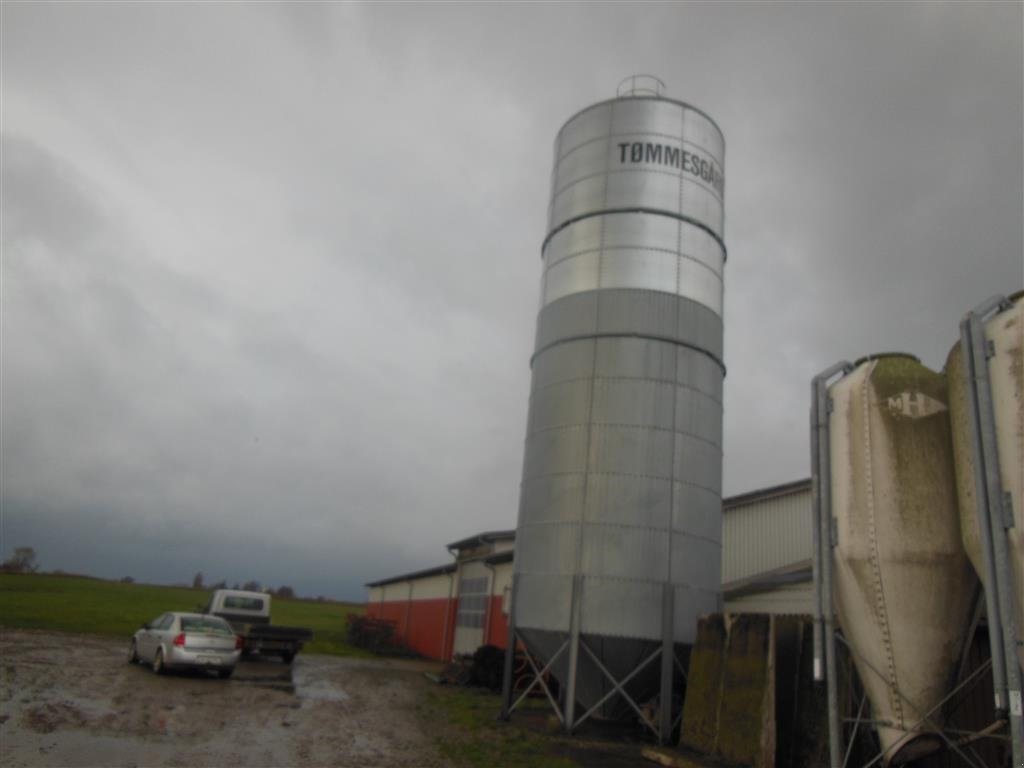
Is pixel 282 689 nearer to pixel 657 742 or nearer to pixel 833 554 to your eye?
pixel 657 742

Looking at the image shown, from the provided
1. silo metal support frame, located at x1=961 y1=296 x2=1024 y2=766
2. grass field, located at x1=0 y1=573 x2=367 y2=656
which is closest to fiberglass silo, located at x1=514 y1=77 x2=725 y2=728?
silo metal support frame, located at x1=961 y1=296 x2=1024 y2=766

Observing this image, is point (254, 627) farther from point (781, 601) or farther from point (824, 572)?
point (824, 572)

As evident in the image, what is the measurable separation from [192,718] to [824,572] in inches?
388

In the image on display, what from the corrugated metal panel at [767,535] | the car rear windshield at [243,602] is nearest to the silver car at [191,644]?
the car rear windshield at [243,602]

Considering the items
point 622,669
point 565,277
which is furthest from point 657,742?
point 565,277

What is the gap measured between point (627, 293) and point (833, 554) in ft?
22.9

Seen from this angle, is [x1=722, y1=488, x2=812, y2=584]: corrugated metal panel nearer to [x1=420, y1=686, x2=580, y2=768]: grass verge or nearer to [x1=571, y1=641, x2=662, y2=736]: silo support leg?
[x1=420, y1=686, x2=580, y2=768]: grass verge

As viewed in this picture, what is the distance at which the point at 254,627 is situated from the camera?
24422mm

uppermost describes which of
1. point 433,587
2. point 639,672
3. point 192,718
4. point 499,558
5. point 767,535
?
point 767,535

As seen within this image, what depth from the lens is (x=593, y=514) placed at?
42.3 feet

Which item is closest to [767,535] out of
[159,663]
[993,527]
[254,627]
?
[993,527]

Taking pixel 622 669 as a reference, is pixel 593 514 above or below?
above

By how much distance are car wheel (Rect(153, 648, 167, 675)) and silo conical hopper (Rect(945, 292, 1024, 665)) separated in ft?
55.4

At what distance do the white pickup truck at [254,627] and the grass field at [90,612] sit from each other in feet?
11.5
